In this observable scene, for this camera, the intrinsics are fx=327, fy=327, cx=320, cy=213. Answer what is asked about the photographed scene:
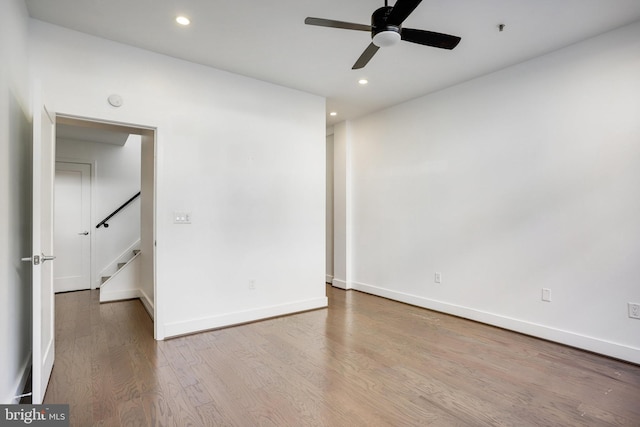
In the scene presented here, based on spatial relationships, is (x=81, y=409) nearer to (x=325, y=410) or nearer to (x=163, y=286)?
(x=163, y=286)

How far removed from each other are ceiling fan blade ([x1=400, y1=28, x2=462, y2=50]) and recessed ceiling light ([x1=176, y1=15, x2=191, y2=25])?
1731mm

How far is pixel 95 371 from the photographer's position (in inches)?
99.3

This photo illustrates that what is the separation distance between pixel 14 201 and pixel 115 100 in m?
1.27

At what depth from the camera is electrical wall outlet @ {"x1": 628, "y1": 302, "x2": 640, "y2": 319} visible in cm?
269

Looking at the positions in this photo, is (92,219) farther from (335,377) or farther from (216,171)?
(335,377)

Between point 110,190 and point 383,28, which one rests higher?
point 383,28

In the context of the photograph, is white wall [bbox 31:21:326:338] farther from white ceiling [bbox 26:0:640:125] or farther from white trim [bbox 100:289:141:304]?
white trim [bbox 100:289:141:304]

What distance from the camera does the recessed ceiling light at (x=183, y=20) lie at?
2.62 metres

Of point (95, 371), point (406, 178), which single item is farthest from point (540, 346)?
point (95, 371)

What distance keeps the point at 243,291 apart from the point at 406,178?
8.62ft

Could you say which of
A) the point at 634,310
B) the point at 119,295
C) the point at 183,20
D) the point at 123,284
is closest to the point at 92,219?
the point at 123,284

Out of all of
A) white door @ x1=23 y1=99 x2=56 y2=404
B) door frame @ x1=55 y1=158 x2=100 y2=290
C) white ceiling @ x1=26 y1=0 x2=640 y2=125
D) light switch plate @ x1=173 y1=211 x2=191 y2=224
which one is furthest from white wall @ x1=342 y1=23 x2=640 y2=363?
door frame @ x1=55 y1=158 x2=100 y2=290

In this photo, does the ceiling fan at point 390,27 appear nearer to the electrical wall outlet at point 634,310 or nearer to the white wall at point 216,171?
the white wall at point 216,171

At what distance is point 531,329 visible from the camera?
3.29 m
